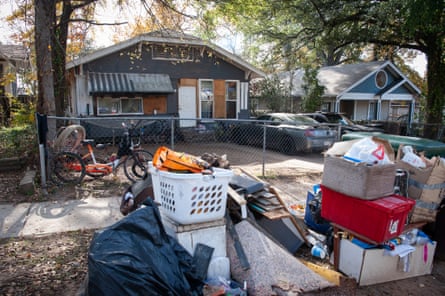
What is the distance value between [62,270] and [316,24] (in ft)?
43.2

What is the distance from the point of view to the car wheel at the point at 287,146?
10184mm

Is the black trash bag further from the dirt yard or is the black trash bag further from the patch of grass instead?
the patch of grass

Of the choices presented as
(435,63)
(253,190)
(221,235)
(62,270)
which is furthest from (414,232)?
(435,63)

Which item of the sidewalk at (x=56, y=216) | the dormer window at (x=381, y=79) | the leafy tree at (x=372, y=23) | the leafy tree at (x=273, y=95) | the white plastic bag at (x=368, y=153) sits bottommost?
the sidewalk at (x=56, y=216)

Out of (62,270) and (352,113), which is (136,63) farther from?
(352,113)

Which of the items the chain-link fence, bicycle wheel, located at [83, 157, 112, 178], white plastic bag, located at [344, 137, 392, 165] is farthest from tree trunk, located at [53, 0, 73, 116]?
white plastic bag, located at [344, 137, 392, 165]

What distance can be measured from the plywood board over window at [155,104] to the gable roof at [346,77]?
9.69 m

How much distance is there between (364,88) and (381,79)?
1733 millimetres

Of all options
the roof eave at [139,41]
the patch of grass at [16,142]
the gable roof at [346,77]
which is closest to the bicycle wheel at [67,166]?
the patch of grass at [16,142]

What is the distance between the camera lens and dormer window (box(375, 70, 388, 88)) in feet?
64.4

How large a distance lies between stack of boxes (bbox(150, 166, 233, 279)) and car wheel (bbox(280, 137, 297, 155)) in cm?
748

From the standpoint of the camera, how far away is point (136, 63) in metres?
12.1

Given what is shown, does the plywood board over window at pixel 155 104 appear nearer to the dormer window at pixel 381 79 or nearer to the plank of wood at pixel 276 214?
the plank of wood at pixel 276 214

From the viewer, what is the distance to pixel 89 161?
6883 mm
